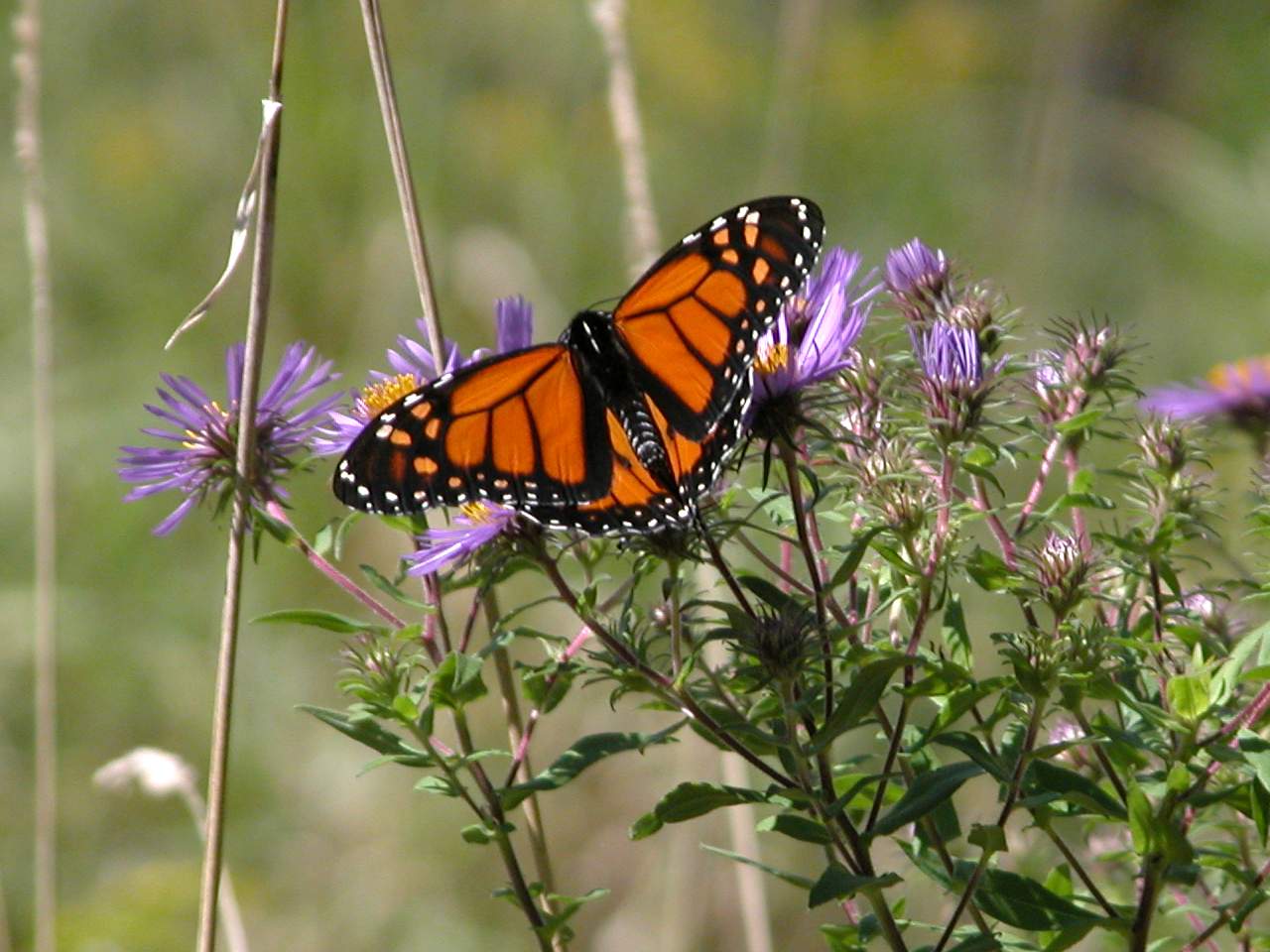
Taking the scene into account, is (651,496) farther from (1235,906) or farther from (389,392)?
(1235,906)

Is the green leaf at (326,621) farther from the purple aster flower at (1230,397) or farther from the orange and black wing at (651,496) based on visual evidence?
the purple aster flower at (1230,397)

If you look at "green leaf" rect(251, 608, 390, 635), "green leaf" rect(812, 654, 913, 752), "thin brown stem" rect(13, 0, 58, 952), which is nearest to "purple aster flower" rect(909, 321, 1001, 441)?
"green leaf" rect(812, 654, 913, 752)

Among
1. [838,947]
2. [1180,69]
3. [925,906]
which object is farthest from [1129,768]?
[1180,69]

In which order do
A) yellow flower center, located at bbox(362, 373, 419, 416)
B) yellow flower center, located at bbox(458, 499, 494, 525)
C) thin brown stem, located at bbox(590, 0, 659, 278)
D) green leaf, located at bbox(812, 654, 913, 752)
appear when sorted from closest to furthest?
green leaf, located at bbox(812, 654, 913, 752) → yellow flower center, located at bbox(458, 499, 494, 525) → yellow flower center, located at bbox(362, 373, 419, 416) → thin brown stem, located at bbox(590, 0, 659, 278)

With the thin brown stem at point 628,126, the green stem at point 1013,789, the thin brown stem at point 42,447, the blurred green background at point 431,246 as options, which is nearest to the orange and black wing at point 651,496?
the green stem at point 1013,789

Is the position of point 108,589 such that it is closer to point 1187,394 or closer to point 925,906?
point 925,906

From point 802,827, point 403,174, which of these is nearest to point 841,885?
point 802,827

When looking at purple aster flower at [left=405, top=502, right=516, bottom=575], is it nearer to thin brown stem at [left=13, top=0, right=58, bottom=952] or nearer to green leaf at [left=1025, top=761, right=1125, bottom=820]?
green leaf at [left=1025, top=761, right=1125, bottom=820]
